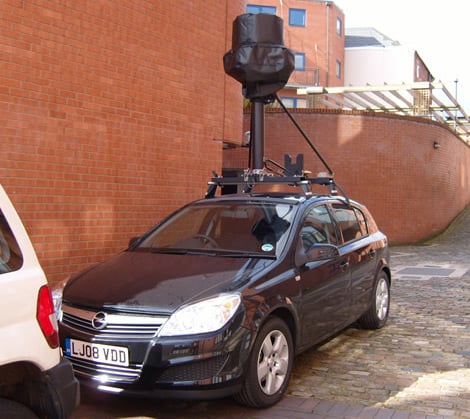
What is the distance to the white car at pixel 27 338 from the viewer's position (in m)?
2.72

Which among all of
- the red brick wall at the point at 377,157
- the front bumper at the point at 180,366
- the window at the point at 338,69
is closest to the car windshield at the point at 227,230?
the front bumper at the point at 180,366

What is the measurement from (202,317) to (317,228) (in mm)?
1963

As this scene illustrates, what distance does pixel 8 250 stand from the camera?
283cm

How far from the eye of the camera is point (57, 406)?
9.35ft

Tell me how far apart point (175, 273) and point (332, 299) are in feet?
5.30

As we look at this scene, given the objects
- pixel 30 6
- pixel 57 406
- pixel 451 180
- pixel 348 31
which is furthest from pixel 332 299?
pixel 348 31

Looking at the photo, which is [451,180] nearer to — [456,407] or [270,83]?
[270,83]

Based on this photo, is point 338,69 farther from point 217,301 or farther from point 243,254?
point 217,301

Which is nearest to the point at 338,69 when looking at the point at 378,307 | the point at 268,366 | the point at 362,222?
the point at 362,222

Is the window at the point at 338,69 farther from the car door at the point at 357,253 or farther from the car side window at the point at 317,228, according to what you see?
the car side window at the point at 317,228

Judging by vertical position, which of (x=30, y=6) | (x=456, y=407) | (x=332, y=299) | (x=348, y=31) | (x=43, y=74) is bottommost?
(x=456, y=407)

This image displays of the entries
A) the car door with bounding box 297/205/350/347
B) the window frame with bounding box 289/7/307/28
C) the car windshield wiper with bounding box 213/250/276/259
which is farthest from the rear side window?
the window frame with bounding box 289/7/307/28

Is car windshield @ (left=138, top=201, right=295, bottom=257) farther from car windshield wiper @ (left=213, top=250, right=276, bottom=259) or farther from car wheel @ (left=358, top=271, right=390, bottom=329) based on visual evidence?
car wheel @ (left=358, top=271, right=390, bottom=329)

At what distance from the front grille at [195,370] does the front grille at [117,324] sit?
0.27 meters
